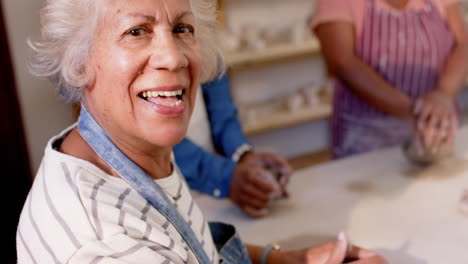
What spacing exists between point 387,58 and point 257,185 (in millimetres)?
919

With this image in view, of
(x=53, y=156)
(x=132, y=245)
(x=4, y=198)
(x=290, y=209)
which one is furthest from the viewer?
(x=4, y=198)

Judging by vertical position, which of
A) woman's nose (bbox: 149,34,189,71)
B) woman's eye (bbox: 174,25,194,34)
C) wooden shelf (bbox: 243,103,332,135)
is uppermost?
woman's eye (bbox: 174,25,194,34)

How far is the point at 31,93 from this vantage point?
8.39 ft

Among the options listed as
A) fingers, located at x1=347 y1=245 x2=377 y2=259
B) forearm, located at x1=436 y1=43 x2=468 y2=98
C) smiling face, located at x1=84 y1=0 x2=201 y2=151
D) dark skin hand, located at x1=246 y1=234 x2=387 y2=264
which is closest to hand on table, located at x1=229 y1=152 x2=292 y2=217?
dark skin hand, located at x1=246 y1=234 x2=387 y2=264

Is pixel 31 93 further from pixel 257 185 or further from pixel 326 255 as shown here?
pixel 326 255

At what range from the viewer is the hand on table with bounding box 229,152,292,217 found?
128 cm

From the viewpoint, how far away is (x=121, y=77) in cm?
73

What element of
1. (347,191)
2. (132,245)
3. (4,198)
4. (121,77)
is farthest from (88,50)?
(4,198)

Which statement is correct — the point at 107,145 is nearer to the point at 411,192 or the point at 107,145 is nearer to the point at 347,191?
the point at 347,191

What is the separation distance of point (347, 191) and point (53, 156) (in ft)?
3.01

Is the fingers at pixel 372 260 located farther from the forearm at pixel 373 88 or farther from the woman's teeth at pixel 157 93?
the forearm at pixel 373 88

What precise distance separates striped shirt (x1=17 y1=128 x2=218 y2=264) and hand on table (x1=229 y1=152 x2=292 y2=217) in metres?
0.51

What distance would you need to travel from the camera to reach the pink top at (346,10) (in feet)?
5.91

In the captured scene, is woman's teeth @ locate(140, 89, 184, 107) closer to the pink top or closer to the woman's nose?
the woman's nose
